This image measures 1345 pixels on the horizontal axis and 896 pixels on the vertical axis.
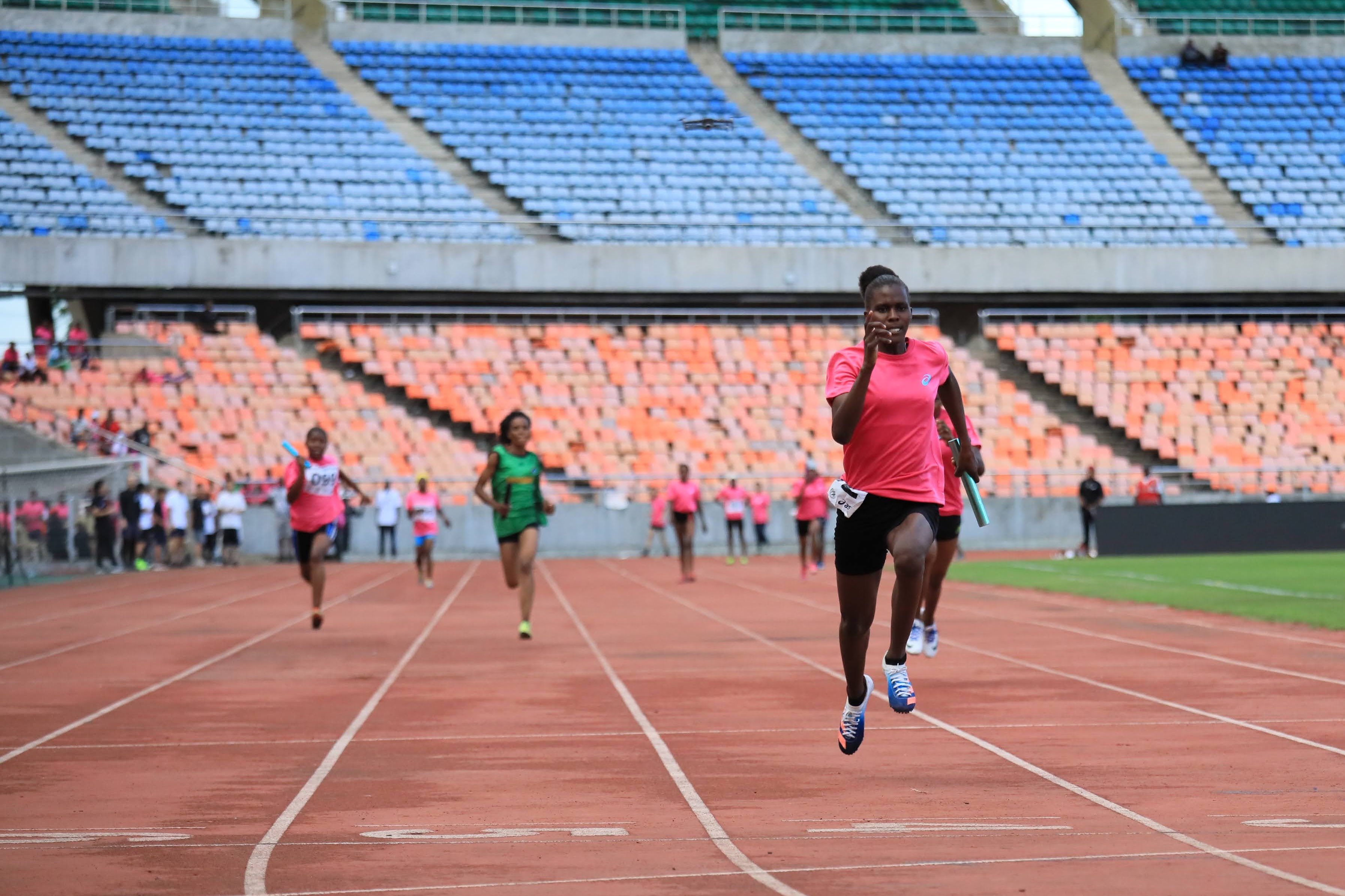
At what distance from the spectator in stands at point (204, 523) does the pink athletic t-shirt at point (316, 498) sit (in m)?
16.6

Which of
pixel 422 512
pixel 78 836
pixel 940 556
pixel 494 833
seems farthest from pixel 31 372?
pixel 494 833

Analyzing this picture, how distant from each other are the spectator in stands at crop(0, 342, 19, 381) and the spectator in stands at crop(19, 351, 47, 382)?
7 cm

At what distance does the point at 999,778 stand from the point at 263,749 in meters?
3.82

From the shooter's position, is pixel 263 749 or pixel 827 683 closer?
pixel 263 749

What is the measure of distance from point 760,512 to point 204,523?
11.0m

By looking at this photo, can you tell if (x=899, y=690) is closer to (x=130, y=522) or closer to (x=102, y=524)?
(x=102, y=524)

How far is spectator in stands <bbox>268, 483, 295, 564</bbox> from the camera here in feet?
108

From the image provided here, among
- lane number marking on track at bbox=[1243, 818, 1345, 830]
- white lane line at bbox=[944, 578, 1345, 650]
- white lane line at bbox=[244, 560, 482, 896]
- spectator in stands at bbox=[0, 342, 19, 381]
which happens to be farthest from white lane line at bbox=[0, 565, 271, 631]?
lane number marking on track at bbox=[1243, 818, 1345, 830]

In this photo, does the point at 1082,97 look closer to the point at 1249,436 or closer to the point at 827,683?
the point at 1249,436

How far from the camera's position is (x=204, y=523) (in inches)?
1267

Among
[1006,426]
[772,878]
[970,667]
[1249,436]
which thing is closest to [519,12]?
[1006,426]

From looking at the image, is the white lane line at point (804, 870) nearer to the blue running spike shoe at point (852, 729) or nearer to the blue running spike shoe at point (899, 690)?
the blue running spike shoe at point (899, 690)

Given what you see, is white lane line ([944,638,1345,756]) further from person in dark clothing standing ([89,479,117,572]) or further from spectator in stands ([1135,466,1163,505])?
spectator in stands ([1135,466,1163,505])

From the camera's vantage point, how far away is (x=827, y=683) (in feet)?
37.3
